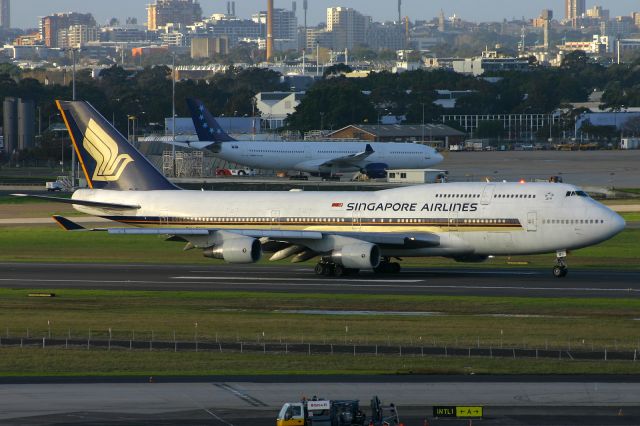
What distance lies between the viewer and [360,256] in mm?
60500

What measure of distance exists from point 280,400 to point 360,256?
89.3 ft

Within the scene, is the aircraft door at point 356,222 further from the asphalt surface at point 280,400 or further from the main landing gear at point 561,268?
the asphalt surface at point 280,400

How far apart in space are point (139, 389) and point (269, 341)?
29.3 feet

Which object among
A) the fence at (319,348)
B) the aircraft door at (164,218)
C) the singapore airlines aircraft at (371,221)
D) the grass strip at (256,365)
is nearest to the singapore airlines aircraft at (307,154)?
the singapore airlines aircraft at (371,221)

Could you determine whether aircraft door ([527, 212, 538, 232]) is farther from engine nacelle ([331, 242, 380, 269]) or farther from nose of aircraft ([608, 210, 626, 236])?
engine nacelle ([331, 242, 380, 269])

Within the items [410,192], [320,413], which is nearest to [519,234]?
[410,192]

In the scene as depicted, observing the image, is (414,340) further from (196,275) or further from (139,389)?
(196,275)

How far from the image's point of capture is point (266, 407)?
32.7 m

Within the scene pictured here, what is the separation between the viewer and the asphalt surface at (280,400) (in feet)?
103

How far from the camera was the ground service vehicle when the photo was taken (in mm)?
27859

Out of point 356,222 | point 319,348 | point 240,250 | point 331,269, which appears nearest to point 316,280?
point 331,269

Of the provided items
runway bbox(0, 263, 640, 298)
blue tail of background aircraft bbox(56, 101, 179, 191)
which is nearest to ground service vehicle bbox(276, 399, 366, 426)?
runway bbox(0, 263, 640, 298)

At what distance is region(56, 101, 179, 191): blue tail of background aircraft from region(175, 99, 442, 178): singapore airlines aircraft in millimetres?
77510

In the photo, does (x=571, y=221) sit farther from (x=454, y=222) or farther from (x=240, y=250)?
(x=240, y=250)
